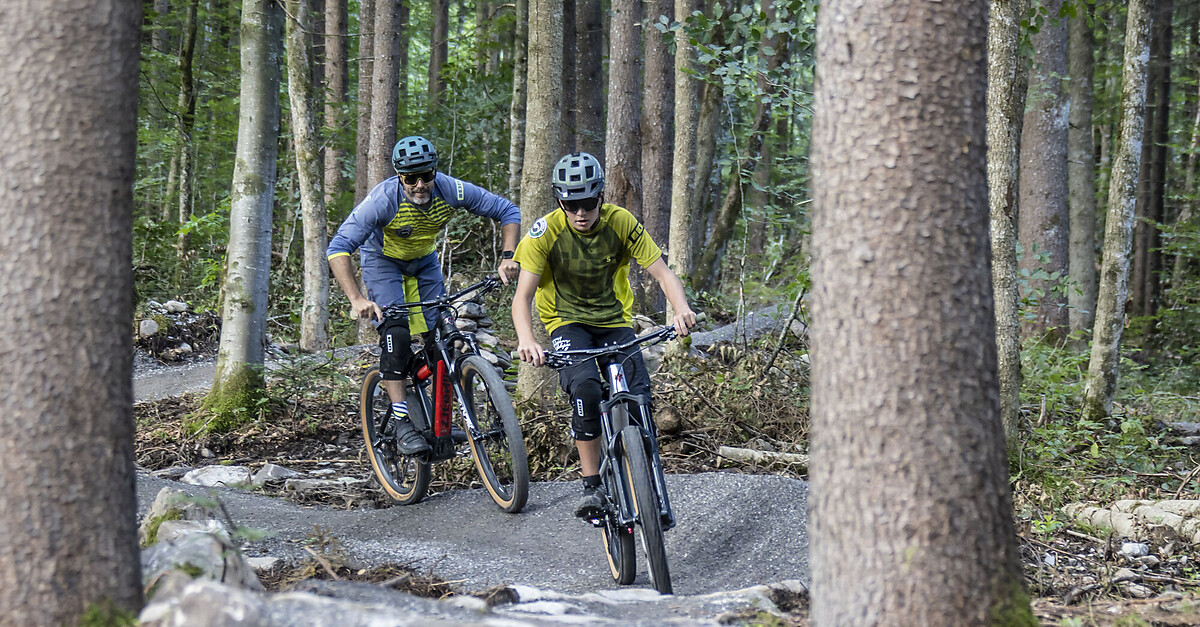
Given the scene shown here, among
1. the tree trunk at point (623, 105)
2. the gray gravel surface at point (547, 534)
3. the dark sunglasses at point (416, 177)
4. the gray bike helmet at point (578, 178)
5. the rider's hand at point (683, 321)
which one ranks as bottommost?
the gray gravel surface at point (547, 534)

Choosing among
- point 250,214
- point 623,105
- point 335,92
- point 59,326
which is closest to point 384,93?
point 335,92

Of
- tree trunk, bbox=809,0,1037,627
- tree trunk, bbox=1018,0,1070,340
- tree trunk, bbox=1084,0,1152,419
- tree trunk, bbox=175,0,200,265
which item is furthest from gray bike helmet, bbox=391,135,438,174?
tree trunk, bbox=175,0,200,265

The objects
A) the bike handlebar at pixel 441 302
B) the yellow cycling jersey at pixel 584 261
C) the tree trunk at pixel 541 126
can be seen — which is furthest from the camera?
the tree trunk at pixel 541 126

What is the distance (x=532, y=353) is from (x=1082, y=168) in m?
13.8

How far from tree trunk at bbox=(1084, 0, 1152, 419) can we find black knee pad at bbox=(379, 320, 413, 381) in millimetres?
6180

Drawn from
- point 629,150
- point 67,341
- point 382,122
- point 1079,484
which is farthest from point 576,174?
point 382,122

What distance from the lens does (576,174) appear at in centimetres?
475

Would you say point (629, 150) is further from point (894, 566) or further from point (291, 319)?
point (894, 566)

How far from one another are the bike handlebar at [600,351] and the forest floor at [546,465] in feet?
4.21

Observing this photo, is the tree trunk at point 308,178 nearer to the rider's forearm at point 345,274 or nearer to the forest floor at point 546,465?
the forest floor at point 546,465

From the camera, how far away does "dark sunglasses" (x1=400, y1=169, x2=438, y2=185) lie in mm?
5945

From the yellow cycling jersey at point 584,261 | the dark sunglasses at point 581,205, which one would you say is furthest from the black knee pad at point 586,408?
the dark sunglasses at point 581,205

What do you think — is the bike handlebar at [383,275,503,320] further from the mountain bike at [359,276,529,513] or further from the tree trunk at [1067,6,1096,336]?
the tree trunk at [1067,6,1096,336]

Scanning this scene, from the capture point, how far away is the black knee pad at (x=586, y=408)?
4871 millimetres
